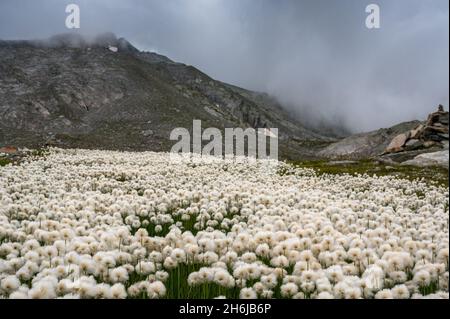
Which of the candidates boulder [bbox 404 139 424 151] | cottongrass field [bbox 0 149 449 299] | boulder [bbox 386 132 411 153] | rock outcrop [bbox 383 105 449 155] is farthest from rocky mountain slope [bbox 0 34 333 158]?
cottongrass field [bbox 0 149 449 299]

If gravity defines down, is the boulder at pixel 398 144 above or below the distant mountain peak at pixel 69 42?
below

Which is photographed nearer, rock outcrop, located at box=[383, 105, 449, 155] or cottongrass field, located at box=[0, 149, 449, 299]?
cottongrass field, located at box=[0, 149, 449, 299]

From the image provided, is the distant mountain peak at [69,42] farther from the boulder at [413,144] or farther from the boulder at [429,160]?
the boulder at [429,160]

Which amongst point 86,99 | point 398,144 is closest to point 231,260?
point 398,144

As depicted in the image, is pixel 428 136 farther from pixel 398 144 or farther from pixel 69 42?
pixel 69 42

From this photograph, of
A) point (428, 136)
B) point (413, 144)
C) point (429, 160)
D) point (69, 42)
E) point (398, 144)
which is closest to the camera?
point (429, 160)

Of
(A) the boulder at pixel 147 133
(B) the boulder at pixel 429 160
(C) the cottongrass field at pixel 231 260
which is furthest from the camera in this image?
(A) the boulder at pixel 147 133

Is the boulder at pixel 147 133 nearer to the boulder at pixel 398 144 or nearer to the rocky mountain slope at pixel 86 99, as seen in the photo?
the rocky mountain slope at pixel 86 99

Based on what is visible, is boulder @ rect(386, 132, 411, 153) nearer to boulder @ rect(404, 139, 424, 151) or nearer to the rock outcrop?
the rock outcrop

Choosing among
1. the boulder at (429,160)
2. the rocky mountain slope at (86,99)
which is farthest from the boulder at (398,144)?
the rocky mountain slope at (86,99)

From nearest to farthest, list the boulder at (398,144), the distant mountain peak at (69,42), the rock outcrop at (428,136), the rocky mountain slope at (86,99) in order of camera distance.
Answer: the rock outcrop at (428,136) < the boulder at (398,144) < the rocky mountain slope at (86,99) < the distant mountain peak at (69,42)

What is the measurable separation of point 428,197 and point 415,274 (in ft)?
37.0

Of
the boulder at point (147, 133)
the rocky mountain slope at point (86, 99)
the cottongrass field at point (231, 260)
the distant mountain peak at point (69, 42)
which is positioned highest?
the distant mountain peak at point (69, 42)

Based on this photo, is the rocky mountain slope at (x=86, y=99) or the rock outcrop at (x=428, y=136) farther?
the rocky mountain slope at (x=86, y=99)
